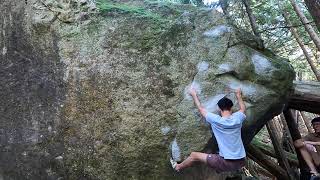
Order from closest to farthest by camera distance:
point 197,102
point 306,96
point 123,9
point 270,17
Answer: point 197,102
point 123,9
point 306,96
point 270,17

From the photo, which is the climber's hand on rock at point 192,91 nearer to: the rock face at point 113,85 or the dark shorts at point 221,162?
the rock face at point 113,85

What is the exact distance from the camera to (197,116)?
232 inches

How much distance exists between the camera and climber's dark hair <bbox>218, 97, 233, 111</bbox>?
5469mm

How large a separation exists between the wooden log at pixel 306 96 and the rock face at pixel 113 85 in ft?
6.55

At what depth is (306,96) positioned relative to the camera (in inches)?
318

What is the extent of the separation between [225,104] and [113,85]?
181 centimetres

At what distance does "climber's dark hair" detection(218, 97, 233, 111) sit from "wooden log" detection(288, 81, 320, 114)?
296cm

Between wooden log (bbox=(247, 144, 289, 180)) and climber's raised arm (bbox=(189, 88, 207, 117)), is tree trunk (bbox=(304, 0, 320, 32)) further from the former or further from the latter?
wooden log (bbox=(247, 144, 289, 180))

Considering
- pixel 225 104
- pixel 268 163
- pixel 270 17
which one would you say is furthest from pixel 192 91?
pixel 270 17

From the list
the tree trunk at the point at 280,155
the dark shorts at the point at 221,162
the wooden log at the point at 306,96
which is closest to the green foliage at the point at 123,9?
the dark shorts at the point at 221,162

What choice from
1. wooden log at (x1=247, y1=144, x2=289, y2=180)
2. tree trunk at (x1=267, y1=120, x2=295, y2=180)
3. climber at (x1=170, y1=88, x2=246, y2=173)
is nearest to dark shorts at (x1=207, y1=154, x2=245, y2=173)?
climber at (x1=170, y1=88, x2=246, y2=173)

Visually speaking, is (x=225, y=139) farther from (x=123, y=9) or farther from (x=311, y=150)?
(x=311, y=150)

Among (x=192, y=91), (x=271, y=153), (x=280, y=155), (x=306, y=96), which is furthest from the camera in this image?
(x=271, y=153)

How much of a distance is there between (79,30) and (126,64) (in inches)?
39.6
